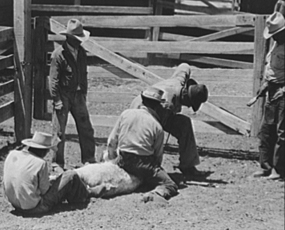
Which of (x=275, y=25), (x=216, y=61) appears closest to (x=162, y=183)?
(x=275, y=25)

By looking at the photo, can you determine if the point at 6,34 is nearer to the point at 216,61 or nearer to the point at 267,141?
the point at 267,141

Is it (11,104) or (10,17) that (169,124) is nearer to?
(11,104)

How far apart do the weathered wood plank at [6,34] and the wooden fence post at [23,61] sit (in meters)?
0.07

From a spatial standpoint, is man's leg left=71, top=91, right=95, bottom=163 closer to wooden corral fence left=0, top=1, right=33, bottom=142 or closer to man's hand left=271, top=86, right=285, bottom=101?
wooden corral fence left=0, top=1, right=33, bottom=142

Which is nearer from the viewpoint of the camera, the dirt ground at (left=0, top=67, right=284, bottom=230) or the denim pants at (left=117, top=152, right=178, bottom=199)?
the dirt ground at (left=0, top=67, right=284, bottom=230)

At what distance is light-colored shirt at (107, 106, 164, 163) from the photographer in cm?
716

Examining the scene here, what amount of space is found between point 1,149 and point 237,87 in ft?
19.7

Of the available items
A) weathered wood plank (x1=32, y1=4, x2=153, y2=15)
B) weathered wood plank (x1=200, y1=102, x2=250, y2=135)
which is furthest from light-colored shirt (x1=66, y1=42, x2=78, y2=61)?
weathered wood plank (x1=32, y1=4, x2=153, y2=15)

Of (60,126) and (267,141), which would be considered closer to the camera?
(60,126)

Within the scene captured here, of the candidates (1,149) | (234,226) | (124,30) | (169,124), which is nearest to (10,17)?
(124,30)

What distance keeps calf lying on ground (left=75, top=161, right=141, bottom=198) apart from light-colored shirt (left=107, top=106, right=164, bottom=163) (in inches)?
10.1

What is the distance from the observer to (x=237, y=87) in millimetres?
13328

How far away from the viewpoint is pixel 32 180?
6.27 metres

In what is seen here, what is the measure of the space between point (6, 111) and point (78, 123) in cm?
130
